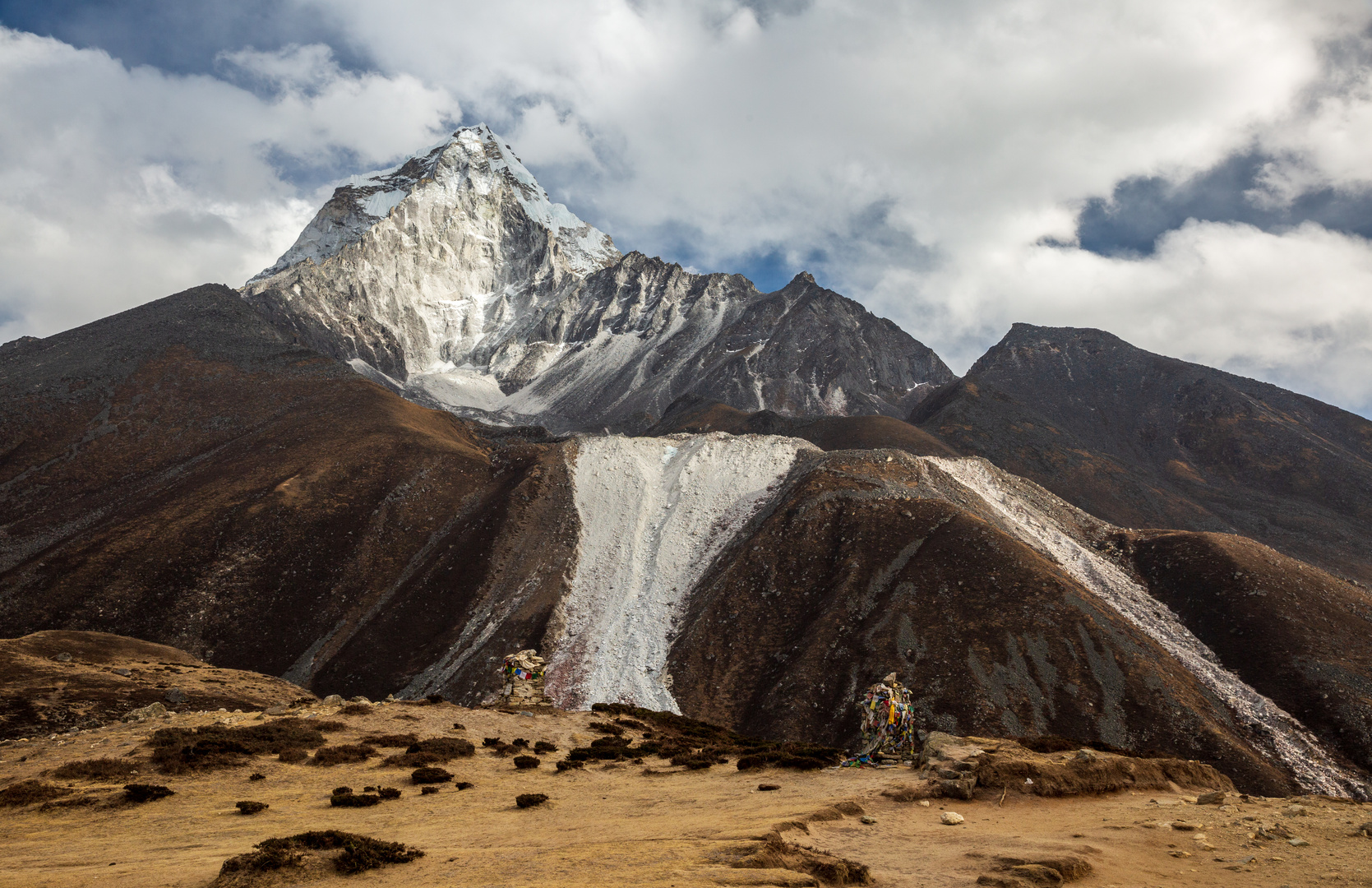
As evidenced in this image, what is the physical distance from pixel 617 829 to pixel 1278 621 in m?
66.6

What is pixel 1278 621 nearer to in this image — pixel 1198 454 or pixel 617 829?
pixel 617 829

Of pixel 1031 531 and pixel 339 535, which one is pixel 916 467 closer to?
pixel 1031 531

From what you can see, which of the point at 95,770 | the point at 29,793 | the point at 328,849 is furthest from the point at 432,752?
the point at 328,849

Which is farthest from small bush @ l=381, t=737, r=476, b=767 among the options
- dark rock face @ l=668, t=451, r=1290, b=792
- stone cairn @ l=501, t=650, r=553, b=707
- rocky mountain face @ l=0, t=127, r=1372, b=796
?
rocky mountain face @ l=0, t=127, r=1372, b=796

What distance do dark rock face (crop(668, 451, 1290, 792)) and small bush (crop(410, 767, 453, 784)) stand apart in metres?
30.6

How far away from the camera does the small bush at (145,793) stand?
18500 millimetres

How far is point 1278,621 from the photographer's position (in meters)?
57.5

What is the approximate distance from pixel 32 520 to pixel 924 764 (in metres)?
109

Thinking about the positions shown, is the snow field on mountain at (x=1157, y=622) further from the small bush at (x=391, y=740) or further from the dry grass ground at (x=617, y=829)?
the small bush at (x=391, y=740)

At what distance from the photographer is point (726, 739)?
113ft

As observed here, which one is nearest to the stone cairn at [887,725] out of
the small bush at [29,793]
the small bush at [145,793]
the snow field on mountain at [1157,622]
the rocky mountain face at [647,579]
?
the rocky mountain face at [647,579]

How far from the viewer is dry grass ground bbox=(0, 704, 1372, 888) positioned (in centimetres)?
1240

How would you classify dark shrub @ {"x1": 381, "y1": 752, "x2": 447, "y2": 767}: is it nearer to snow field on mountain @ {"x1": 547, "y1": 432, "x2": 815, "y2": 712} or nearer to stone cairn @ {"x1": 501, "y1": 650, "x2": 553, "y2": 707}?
stone cairn @ {"x1": 501, "y1": 650, "x2": 553, "y2": 707}

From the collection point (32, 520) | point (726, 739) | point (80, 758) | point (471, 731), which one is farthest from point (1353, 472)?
point (32, 520)
